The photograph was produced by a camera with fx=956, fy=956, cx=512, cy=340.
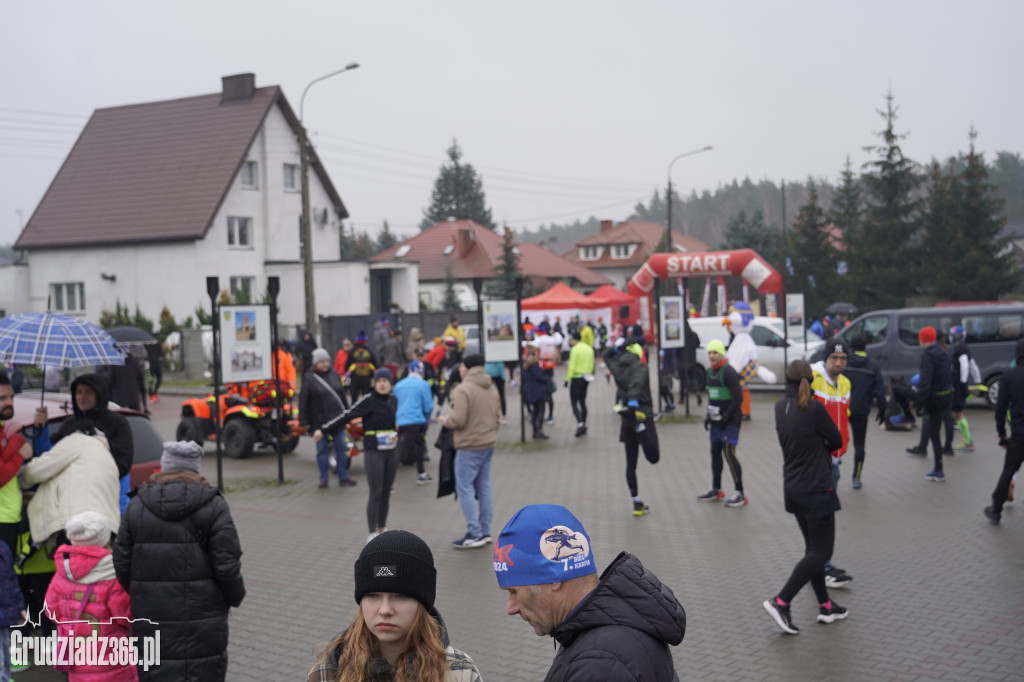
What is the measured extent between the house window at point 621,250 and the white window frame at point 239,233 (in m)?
46.3

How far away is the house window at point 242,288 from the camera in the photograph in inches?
1520

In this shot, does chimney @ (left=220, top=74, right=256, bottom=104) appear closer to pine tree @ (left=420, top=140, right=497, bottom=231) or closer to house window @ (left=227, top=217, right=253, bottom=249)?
house window @ (left=227, top=217, right=253, bottom=249)

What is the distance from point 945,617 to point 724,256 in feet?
78.0

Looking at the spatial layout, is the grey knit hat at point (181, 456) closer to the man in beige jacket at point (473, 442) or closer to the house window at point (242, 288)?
the man in beige jacket at point (473, 442)

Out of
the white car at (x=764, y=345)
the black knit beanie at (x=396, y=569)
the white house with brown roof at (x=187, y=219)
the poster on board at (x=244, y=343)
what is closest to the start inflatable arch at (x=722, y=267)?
the white car at (x=764, y=345)

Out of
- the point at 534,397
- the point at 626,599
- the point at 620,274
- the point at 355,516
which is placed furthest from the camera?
the point at 620,274

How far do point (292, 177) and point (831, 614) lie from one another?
41.7 meters

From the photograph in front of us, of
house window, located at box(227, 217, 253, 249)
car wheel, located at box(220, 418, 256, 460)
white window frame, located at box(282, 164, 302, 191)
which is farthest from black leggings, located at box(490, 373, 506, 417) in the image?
white window frame, located at box(282, 164, 302, 191)

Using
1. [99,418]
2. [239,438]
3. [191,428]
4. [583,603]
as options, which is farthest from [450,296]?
[583,603]

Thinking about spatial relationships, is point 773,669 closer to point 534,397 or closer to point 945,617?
point 945,617

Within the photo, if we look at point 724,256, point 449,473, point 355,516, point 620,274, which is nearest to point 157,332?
point 724,256

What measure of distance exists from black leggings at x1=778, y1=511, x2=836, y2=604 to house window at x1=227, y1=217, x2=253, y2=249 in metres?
38.2

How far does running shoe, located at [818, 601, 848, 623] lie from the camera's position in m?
7.17

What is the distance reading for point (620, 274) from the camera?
83.9 m
